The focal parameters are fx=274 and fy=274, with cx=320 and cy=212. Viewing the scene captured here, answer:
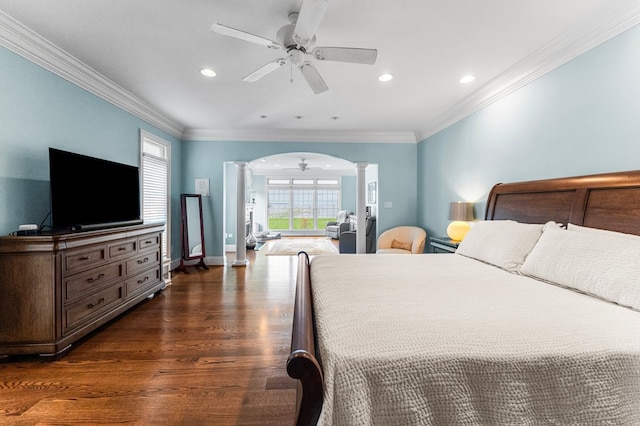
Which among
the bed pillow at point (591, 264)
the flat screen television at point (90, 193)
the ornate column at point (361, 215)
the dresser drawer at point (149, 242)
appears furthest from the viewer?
the ornate column at point (361, 215)

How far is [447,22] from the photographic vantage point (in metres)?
2.11

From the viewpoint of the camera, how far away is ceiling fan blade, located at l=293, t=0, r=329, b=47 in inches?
61.8

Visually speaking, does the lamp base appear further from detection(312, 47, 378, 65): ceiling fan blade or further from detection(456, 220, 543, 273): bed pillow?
detection(312, 47, 378, 65): ceiling fan blade

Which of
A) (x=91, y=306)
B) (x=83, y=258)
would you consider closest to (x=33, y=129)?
(x=83, y=258)

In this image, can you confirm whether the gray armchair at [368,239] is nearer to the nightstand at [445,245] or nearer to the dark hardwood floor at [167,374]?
the nightstand at [445,245]

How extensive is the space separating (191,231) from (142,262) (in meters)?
1.87

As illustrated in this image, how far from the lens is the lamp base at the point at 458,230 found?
11.3 feet

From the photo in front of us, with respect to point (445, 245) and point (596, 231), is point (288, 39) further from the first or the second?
point (445, 245)

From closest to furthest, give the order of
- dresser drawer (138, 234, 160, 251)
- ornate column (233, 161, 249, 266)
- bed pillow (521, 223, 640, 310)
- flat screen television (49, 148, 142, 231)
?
bed pillow (521, 223, 640, 310) < flat screen television (49, 148, 142, 231) < dresser drawer (138, 234, 160, 251) < ornate column (233, 161, 249, 266)

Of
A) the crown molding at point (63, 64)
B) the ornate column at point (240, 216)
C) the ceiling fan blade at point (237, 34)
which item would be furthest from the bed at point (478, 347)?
the ornate column at point (240, 216)

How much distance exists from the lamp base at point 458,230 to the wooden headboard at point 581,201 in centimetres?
61

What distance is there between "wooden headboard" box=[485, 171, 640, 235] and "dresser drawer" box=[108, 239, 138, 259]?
3938 mm

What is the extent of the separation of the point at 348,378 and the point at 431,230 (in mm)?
4445

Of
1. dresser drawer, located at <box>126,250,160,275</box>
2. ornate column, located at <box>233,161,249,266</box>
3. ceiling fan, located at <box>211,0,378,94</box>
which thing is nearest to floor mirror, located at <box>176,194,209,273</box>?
ornate column, located at <box>233,161,249,266</box>
